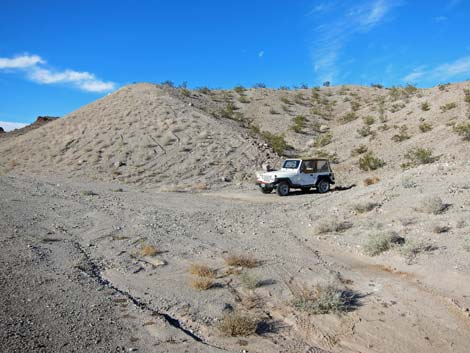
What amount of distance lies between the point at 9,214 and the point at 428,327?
11.2 m

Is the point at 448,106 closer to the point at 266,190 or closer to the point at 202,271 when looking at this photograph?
the point at 266,190

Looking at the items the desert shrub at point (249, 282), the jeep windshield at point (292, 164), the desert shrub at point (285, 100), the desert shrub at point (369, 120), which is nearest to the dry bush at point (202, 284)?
the desert shrub at point (249, 282)

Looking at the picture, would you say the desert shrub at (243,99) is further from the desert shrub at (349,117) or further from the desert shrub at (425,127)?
the desert shrub at (425,127)

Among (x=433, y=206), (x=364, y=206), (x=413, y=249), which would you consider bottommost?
(x=413, y=249)

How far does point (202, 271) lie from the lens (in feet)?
26.6

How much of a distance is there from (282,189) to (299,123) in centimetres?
2099

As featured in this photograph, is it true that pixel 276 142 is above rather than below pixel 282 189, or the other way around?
above

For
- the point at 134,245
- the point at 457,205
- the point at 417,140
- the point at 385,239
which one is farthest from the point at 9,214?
the point at 417,140

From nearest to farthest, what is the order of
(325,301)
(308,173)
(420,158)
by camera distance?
1. (325,301)
2. (308,173)
3. (420,158)

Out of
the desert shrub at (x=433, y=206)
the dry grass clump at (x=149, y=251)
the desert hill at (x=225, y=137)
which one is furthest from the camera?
the desert hill at (x=225, y=137)

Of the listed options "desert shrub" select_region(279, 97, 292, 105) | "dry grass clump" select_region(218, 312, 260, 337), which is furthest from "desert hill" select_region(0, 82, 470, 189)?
"dry grass clump" select_region(218, 312, 260, 337)

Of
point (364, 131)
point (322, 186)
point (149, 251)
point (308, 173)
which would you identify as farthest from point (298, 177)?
point (364, 131)

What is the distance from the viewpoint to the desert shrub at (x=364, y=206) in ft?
42.0

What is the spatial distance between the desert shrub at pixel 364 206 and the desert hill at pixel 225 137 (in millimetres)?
10319
